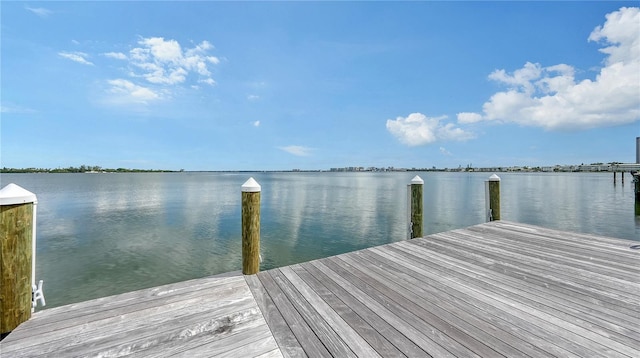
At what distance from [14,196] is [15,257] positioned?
540 mm

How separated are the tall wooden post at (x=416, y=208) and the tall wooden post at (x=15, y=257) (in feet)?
18.4

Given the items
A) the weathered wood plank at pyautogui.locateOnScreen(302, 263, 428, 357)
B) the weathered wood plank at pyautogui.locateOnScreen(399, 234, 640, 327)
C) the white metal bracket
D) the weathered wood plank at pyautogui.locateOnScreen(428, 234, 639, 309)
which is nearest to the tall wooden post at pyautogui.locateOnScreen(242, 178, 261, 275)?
the weathered wood plank at pyautogui.locateOnScreen(302, 263, 428, 357)

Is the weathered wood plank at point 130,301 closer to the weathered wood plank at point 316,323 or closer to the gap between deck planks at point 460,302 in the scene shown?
the gap between deck planks at point 460,302

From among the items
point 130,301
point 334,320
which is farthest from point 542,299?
point 130,301

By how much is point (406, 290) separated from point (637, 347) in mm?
1740

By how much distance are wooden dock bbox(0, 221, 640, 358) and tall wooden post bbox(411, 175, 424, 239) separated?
6.10ft

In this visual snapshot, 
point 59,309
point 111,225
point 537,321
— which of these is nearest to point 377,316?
point 537,321

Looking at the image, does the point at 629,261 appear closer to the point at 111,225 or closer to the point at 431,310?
the point at 431,310

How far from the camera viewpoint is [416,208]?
19.1 feet

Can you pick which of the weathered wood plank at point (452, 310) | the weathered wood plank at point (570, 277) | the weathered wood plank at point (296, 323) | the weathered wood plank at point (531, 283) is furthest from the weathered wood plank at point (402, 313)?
the weathered wood plank at point (570, 277)

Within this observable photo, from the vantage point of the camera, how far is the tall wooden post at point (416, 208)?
574cm

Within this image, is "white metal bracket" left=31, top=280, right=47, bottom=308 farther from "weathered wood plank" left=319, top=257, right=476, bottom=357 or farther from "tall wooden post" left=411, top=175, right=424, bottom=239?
"tall wooden post" left=411, top=175, right=424, bottom=239

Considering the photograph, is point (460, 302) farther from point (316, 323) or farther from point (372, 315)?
point (316, 323)

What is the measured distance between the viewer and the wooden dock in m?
2.11
